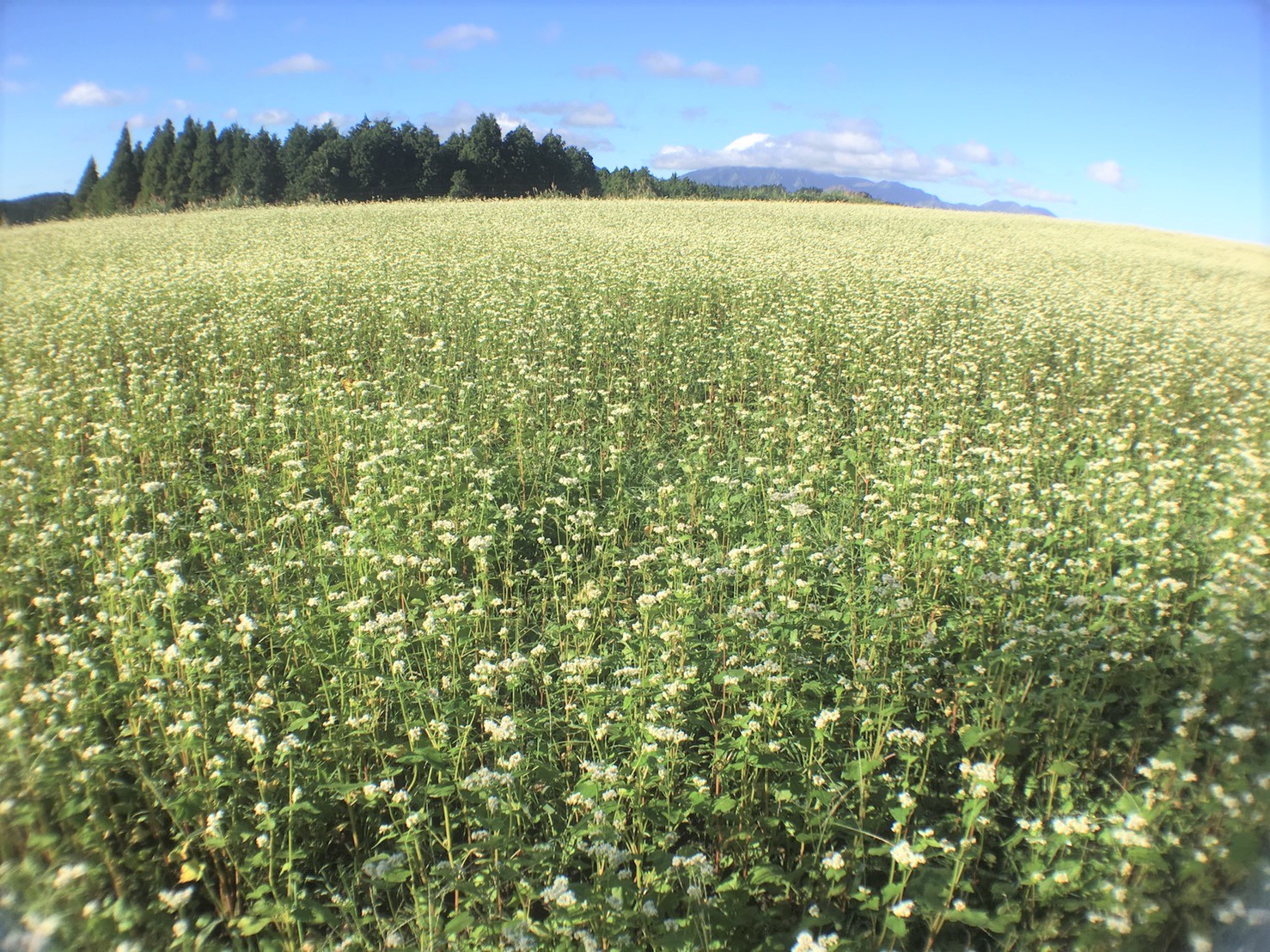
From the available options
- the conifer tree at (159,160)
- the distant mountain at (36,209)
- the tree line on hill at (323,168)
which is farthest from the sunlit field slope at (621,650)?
the conifer tree at (159,160)

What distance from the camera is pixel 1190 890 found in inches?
93.1

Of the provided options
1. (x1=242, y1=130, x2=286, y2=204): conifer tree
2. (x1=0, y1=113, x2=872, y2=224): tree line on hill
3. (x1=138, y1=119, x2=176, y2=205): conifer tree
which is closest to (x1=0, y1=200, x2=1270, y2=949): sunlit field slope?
(x1=0, y1=113, x2=872, y2=224): tree line on hill

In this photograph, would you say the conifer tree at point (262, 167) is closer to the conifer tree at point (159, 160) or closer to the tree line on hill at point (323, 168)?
the tree line on hill at point (323, 168)

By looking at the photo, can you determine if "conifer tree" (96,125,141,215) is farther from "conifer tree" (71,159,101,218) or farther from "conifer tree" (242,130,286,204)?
"conifer tree" (242,130,286,204)

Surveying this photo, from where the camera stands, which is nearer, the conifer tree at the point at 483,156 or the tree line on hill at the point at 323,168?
the tree line on hill at the point at 323,168

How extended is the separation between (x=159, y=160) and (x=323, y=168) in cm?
1496

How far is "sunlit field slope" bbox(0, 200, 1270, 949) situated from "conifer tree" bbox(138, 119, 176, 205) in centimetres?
5849

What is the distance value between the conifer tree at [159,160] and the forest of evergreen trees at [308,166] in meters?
0.07

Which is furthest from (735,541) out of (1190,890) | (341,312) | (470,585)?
(341,312)

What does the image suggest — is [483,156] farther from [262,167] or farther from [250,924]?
→ [250,924]

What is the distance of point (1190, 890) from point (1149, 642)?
5.66 feet

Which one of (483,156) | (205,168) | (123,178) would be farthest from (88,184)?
(483,156)

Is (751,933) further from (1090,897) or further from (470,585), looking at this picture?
(470,585)

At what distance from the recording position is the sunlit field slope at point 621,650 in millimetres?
2656
